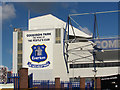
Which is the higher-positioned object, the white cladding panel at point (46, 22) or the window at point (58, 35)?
the white cladding panel at point (46, 22)

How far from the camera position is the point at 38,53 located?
186 ft

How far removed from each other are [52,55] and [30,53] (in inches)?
234

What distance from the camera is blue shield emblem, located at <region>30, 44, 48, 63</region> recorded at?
56.1 metres

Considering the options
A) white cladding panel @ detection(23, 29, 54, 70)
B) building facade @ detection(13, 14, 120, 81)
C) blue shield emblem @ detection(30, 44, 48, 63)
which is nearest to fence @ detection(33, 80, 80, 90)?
building facade @ detection(13, 14, 120, 81)

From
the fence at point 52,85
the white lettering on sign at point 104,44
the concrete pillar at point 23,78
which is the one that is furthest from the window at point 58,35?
the concrete pillar at point 23,78

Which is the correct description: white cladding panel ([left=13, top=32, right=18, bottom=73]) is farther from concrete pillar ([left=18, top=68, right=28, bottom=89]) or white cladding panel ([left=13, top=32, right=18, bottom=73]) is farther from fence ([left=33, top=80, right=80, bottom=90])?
concrete pillar ([left=18, top=68, right=28, bottom=89])

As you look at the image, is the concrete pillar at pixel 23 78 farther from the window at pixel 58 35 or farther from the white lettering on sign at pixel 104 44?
the window at pixel 58 35

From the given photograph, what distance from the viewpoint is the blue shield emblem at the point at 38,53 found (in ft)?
184

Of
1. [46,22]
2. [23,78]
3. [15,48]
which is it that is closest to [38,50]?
[15,48]

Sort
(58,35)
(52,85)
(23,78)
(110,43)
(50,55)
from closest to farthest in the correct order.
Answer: (23,78) → (52,85) → (110,43) → (50,55) → (58,35)

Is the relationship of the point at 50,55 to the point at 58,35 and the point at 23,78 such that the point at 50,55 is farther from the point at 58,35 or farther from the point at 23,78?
the point at 23,78

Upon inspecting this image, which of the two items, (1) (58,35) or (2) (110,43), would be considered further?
(1) (58,35)

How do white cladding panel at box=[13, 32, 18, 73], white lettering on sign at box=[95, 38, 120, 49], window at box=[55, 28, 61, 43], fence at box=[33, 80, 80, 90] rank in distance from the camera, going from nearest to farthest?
fence at box=[33, 80, 80, 90] < white lettering on sign at box=[95, 38, 120, 49] < window at box=[55, 28, 61, 43] < white cladding panel at box=[13, 32, 18, 73]

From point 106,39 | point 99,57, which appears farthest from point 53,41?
point 106,39
